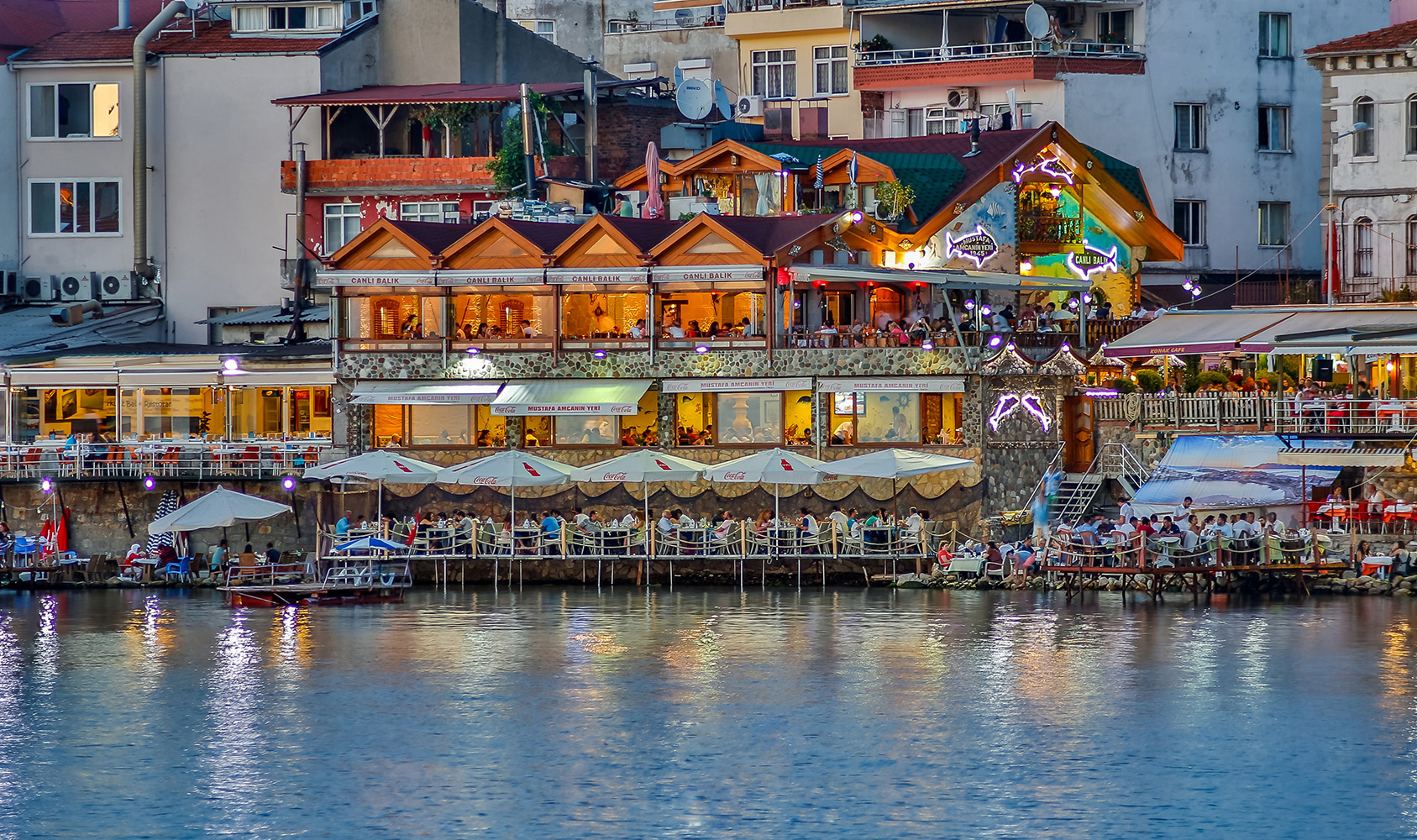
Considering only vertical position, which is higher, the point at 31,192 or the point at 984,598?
the point at 31,192

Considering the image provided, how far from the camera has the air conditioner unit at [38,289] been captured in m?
75.2

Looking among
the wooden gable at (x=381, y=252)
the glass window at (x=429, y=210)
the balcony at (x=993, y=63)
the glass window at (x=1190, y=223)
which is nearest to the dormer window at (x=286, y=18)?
the glass window at (x=429, y=210)

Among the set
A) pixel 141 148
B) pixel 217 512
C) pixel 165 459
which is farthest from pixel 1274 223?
pixel 141 148

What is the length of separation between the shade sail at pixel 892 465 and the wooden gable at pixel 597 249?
8.51 m

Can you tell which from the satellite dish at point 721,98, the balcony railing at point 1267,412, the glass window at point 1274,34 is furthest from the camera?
the glass window at point 1274,34

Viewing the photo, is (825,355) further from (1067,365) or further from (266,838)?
(266,838)

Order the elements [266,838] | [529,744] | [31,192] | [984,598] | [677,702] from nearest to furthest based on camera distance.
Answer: [266,838] → [529,744] → [677,702] → [984,598] → [31,192]

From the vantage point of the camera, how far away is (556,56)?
79.9 m

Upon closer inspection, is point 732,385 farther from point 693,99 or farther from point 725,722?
point 725,722

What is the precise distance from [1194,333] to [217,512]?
24.8 metres

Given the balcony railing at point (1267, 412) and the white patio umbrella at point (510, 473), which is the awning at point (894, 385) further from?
the white patio umbrella at point (510, 473)

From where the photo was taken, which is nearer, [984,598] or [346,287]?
[984,598]

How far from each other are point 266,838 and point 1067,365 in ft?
112

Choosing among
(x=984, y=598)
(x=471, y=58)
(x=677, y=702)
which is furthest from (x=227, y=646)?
(x=471, y=58)
